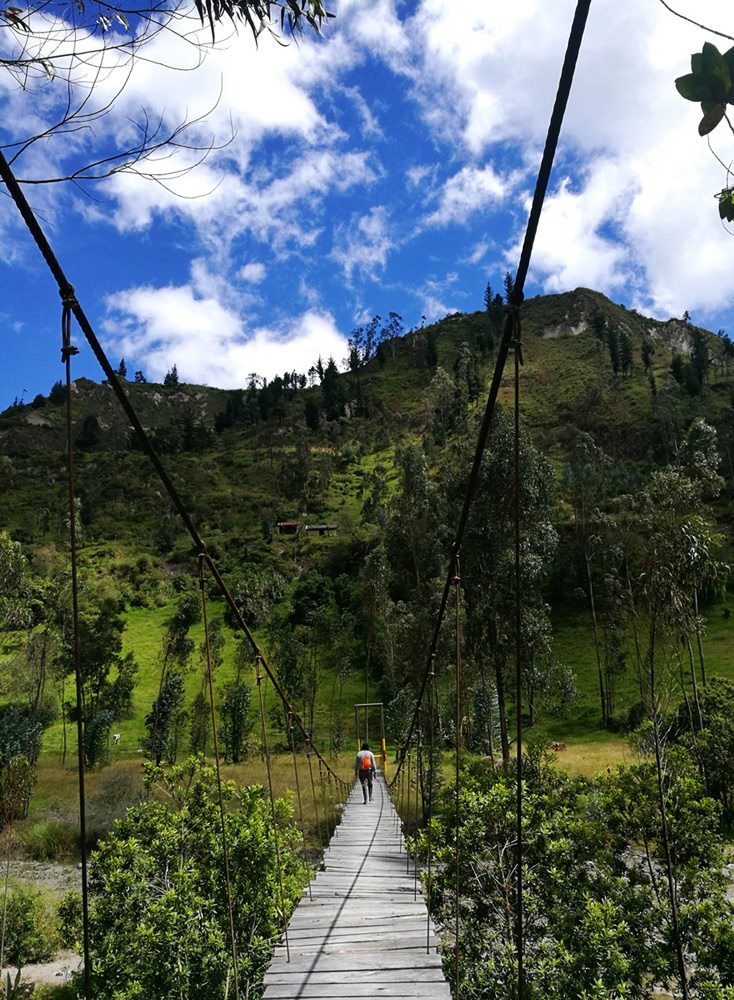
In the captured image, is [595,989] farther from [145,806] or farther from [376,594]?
[376,594]

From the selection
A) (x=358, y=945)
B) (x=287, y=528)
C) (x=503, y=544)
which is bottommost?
(x=358, y=945)

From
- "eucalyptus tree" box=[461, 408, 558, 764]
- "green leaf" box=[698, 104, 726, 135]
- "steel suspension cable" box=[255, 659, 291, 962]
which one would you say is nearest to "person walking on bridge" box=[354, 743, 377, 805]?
"eucalyptus tree" box=[461, 408, 558, 764]

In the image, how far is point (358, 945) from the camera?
3625mm

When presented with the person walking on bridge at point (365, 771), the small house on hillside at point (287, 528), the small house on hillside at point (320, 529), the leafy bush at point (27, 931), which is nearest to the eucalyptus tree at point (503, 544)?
the person walking on bridge at point (365, 771)

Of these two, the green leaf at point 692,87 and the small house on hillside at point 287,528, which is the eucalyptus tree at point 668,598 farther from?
the small house on hillside at point 287,528

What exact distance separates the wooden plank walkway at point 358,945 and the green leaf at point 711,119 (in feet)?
11.1

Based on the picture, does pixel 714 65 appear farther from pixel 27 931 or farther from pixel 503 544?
pixel 503 544

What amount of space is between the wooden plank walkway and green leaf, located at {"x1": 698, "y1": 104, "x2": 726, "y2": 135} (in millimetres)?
3384

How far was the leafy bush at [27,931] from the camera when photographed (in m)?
10.1

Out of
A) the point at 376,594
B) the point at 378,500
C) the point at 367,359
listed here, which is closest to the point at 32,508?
the point at 378,500

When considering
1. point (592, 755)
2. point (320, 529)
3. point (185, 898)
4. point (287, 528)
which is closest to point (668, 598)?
point (185, 898)

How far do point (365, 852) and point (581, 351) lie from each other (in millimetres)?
100256

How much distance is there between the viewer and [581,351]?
9888 cm

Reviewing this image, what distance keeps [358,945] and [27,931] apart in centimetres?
954
